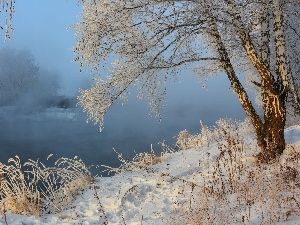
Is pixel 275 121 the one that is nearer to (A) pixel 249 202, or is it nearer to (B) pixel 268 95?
(B) pixel 268 95

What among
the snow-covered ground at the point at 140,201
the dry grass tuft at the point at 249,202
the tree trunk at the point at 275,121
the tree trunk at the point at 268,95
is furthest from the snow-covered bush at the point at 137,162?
the tree trunk at the point at 275,121

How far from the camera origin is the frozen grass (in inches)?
274

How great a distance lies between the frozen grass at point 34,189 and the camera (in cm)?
695

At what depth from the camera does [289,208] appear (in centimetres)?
503

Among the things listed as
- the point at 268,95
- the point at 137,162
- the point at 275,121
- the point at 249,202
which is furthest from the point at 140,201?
the point at 268,95

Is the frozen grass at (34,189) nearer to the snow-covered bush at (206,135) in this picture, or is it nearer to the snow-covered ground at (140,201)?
the snow-covered ground at (140,201)

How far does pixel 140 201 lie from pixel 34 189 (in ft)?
6.54

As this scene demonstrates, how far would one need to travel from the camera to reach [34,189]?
288 inches

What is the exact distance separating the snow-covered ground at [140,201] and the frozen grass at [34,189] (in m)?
0.22

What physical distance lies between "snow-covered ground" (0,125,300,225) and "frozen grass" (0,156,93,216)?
0.22 m

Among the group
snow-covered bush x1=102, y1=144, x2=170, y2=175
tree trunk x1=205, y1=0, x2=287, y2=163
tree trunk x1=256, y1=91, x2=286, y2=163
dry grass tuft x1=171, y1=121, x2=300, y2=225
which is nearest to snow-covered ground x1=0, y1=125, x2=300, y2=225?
dry grass tuft x1=171, y1=121, x2=300, y2=225

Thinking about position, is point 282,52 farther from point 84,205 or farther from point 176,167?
point 84,205

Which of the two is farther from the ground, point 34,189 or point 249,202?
point 34,189

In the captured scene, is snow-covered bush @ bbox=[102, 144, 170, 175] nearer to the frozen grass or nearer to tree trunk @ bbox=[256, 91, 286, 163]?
the frozen grass
